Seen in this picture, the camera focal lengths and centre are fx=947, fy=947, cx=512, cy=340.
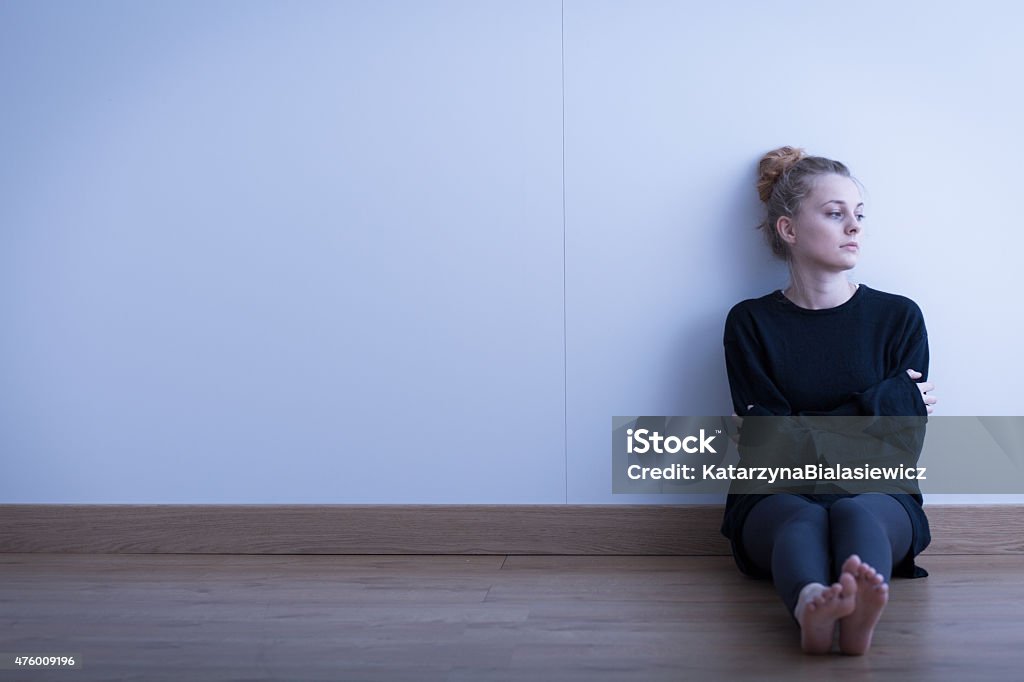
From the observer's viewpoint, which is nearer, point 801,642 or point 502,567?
point 801,642

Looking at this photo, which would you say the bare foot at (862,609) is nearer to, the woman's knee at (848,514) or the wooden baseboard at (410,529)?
the woman's knee at (848,514)

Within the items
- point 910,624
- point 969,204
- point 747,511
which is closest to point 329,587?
point 747,511

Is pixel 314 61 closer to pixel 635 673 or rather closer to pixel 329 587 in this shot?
pixel 329 587

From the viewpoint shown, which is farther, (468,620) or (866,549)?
(468,620)

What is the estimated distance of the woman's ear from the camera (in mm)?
1839

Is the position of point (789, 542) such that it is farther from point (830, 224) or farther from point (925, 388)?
point (830, 224)

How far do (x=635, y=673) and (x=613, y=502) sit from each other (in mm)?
788

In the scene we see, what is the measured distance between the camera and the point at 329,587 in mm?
1710

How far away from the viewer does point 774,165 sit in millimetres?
1899

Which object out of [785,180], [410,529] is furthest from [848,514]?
[410,529]

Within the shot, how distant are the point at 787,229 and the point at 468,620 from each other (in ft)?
3.18

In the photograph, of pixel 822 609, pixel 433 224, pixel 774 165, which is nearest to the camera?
pixel 822 609

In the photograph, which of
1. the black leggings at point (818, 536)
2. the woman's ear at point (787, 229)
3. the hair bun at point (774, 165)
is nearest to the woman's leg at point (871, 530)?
the black leggings at point (818, 536)

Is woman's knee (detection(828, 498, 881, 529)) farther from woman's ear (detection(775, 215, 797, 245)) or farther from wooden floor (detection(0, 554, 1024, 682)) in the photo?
woman's ear (detection(775, 215, 797, 245))
